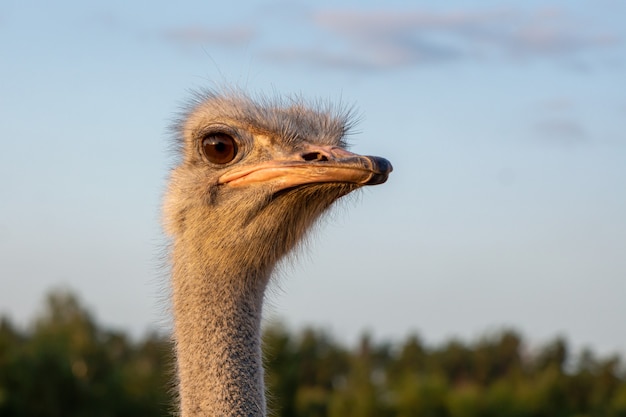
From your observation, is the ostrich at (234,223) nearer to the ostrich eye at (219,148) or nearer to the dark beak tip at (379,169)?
the ostrich eye at (219,148)

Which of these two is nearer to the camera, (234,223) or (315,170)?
(315,170)

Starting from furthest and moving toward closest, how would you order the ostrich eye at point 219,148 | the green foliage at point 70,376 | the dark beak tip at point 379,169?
1. the green foliage at point 70,376
2. the ostrich eye at point 219,148
3. the dark beak tip at point 379,169

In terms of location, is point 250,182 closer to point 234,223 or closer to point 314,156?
point 234,223

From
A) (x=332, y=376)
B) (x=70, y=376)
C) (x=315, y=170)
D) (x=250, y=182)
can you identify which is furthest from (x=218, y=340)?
(x=332, y=376)

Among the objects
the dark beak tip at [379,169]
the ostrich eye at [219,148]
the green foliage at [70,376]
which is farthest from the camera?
the green foliage at [70,376]

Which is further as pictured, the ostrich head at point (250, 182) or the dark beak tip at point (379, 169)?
the ostrich head at point (250, 182)

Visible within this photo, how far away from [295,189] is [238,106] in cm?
50

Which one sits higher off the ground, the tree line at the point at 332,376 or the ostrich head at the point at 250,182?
the tree line at the point at 332,376

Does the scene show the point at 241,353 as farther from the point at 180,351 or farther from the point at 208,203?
the point at 208,203

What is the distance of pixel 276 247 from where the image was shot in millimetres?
4902

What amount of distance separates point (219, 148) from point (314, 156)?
467 millimetres

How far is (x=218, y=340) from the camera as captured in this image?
4.57 metres

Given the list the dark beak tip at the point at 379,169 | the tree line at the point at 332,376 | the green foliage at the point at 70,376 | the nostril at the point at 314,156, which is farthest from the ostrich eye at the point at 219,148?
the tree line at the point at 332,376

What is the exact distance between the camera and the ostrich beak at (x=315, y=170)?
4.20 meters
